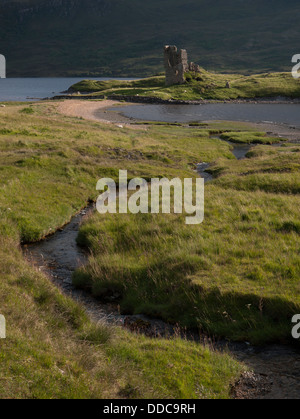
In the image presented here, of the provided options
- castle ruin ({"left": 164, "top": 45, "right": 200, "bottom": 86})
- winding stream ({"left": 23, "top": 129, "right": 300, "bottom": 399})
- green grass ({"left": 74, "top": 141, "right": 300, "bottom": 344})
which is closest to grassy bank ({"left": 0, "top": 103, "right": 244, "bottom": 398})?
winding stream ({"left": 23, "top": 129, "right": 300, "bottom": 399})

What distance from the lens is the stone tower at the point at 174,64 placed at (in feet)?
515

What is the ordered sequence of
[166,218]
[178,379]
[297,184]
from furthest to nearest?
1. [297,184]
2. [166,218]
3. [178,379]

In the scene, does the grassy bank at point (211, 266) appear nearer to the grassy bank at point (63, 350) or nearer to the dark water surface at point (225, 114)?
the grassy bank at point (63, 350)

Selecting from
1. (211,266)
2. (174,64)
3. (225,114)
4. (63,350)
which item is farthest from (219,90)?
(63,350)

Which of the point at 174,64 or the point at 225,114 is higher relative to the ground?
the point at 174,64

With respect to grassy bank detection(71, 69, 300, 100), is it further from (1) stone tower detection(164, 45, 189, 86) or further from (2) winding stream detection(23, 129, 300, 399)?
(2) winding stream detection(23, 129, 300, 399)

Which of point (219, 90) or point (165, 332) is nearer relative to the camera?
point (165, 332)

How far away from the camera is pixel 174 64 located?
15925 centimetres

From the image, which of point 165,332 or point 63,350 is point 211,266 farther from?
point 63,350

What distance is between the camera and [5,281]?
41.6 feet

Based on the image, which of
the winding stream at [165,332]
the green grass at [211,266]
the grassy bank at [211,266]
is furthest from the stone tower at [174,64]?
the winding stream at [165,332]
